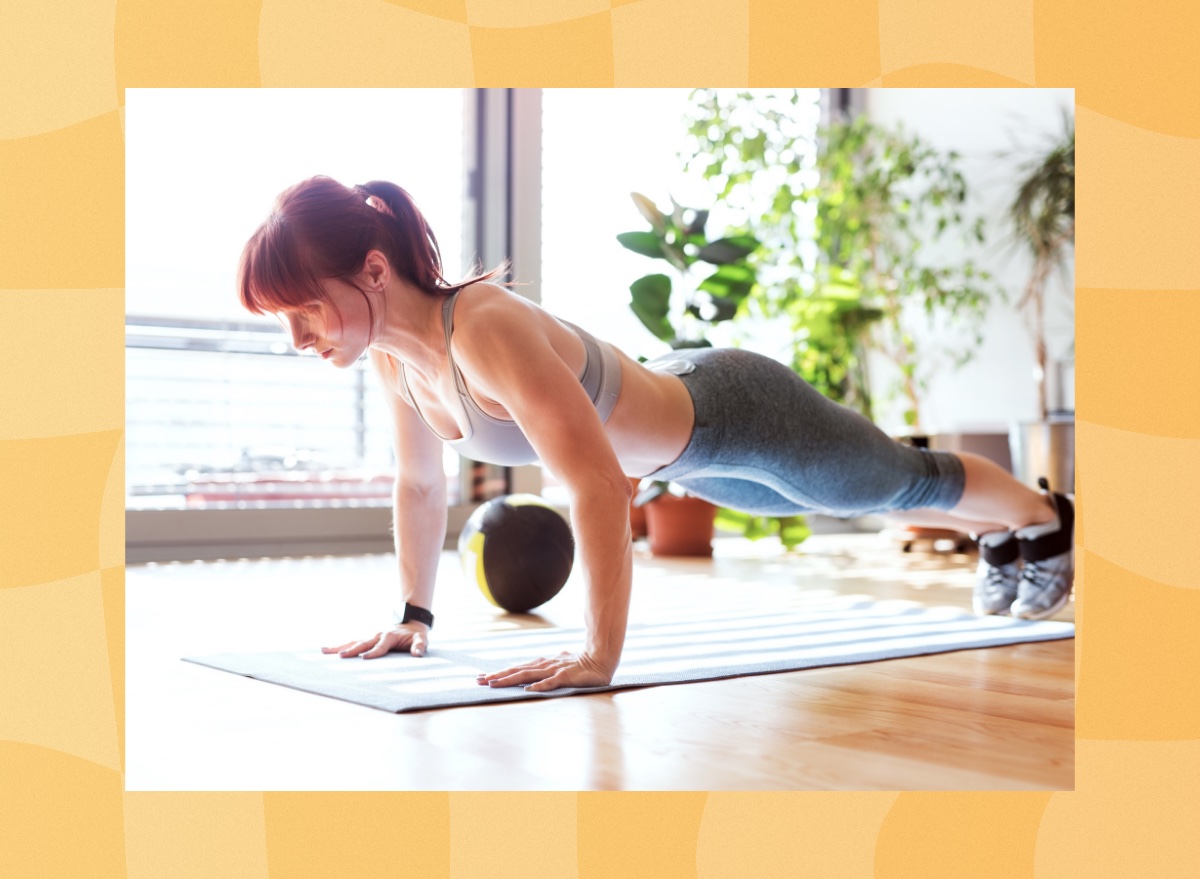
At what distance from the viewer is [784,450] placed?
2.12 m

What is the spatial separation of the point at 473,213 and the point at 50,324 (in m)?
4.22

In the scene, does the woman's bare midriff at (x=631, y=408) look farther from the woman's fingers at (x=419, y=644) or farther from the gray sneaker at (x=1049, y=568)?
the gray sneaker at (x=1049, y=568)

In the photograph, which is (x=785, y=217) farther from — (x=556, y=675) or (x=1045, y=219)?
(x=556, y=675)

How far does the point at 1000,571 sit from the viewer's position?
104 inches

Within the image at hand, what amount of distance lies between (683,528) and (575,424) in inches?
116

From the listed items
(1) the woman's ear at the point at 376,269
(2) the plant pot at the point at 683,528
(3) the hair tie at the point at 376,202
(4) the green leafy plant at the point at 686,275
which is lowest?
(2) the plant pot at the point at 683,528

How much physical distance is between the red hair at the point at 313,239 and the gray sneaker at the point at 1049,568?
152cm

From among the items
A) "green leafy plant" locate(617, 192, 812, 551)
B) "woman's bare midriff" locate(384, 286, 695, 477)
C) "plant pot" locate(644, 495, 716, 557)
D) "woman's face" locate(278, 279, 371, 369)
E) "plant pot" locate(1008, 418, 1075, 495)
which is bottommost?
"plant pot" locate(644, 495, 716, 557)

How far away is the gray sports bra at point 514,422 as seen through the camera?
1.87 metres

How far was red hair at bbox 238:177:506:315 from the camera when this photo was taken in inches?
64.7

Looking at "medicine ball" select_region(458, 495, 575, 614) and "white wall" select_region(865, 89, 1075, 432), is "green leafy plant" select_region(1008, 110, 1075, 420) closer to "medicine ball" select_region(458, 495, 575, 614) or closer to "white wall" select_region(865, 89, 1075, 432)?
"white wall" select_region(865, 89, 1075, 432)

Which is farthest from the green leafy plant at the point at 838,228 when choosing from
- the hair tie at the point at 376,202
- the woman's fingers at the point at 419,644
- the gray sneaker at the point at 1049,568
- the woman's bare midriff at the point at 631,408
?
the hair tie at the point at 376,202

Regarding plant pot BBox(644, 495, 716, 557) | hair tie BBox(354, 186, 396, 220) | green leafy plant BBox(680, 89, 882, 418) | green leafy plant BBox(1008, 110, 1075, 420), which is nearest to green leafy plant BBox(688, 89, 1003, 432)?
green leafy plant BBox(680, 89, 882, 418)

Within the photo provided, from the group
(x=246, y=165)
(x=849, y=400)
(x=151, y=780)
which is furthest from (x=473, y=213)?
(x=151, y=780)
